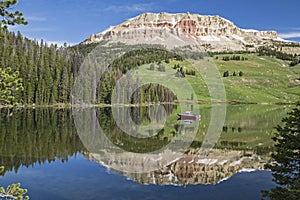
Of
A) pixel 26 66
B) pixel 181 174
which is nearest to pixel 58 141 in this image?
pixel 181 174

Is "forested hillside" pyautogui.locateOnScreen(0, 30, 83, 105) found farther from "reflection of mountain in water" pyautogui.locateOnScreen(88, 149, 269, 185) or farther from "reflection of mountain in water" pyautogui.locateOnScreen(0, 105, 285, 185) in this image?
"reflection of mountain in water" pyautogui.locateOnScreen(88, 149, 269, 185)

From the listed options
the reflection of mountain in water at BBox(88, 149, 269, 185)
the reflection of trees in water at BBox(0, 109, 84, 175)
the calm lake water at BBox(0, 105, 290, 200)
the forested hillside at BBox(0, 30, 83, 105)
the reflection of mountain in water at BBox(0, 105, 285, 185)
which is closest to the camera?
the calm lake water at BBox(0, 105, 290, 200)

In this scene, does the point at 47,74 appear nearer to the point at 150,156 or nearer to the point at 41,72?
the point at 41,72

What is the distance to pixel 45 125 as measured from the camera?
68438mm

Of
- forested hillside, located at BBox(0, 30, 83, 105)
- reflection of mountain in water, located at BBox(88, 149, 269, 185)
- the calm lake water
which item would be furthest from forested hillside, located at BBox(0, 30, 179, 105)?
reflection of mountain in water, located at BBox(88, 149, 269, 185)

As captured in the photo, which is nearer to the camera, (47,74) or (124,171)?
(124,171)

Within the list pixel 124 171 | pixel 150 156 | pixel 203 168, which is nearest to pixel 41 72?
pixel 150 156

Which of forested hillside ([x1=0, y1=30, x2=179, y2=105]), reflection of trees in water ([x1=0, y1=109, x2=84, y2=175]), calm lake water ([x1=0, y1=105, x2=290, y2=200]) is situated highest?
forested hillside ([x1=0, y1=30, x2=179, y2=105])

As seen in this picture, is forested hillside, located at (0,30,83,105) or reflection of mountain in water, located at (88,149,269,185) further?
forested hillside, located at (0,30,83,105)

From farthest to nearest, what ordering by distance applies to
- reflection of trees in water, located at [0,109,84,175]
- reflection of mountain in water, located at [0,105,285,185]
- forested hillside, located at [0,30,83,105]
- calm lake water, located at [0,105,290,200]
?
1. forested hillside, located at [0,30,83,105]
2. reflection of trees in water, located at [0,109,84,175]
3. reflection of mountain in water, located at [0,105,285,185]
4. calm lake water, located at [0,105,290,200]

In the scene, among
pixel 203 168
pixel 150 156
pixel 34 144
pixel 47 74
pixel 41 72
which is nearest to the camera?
pixel 203 168

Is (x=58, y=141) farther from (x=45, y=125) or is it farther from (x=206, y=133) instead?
(x=206, y=133)

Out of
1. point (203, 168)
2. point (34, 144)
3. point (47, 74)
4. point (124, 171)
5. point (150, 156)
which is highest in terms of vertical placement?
point (47, 74)

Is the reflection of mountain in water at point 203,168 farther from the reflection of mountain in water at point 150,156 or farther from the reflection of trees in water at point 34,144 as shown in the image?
the reflection of trees in water at point 34,144
